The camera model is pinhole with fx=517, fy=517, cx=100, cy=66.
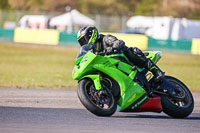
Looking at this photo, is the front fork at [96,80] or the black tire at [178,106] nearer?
the front fork at [96,80]

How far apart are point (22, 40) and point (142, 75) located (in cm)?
3143

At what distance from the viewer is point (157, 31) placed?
4416 centimetres

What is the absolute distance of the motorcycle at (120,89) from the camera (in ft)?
24.6

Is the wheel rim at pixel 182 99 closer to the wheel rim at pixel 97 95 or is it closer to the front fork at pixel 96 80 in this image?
the wheel rim at pixel 97 95

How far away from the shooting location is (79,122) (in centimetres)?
694

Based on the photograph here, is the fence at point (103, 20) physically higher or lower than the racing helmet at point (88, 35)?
lower

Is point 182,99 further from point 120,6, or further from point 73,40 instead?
point 120,6

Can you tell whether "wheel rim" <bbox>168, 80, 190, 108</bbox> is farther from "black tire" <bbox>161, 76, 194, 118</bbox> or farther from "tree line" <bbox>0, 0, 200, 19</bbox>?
"tree line" <bbox>0, 0, 200, 19</bbox>

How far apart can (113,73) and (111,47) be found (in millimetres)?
412

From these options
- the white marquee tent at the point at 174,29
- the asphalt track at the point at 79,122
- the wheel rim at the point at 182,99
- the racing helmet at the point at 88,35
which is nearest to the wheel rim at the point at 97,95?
the asphalt track at the point at 79,122

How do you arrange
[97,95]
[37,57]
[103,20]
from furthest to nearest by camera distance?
[103,20]
[37,57]
[97,95]

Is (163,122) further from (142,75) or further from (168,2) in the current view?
(168,2)

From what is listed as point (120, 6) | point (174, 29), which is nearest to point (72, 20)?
point (174, 29)

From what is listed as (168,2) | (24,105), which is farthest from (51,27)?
(24,105)
